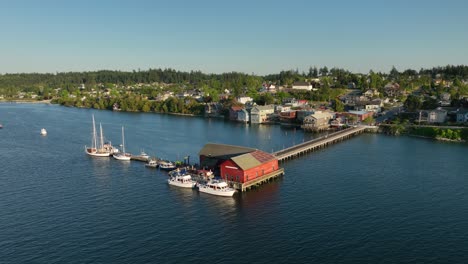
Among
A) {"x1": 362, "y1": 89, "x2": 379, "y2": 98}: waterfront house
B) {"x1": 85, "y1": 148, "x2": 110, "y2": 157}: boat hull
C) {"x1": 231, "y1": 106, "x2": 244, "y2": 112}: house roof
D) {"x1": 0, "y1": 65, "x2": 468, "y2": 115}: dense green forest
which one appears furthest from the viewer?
{"x1": 362, "y1": 89, "x2": 379, "y2": 98}: waterfront house

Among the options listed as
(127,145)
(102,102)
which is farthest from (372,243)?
(102,102)

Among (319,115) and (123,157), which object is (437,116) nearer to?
(319,115)

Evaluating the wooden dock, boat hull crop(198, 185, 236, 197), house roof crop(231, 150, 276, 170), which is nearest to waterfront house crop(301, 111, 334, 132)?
the wooden dock

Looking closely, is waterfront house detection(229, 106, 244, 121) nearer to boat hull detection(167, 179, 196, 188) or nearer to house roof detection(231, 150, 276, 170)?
house roof detection(231, 150, 276, 170)

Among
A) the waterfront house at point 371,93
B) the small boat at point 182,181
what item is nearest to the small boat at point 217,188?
the small boat at point 182,181

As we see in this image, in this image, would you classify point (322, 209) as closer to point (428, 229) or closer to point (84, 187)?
point (428, 229)

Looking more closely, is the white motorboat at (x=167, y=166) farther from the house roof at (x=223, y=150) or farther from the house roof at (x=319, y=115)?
the house roof at (x=319, y=115)

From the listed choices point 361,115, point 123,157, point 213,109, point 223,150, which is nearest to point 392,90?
point 361,115
